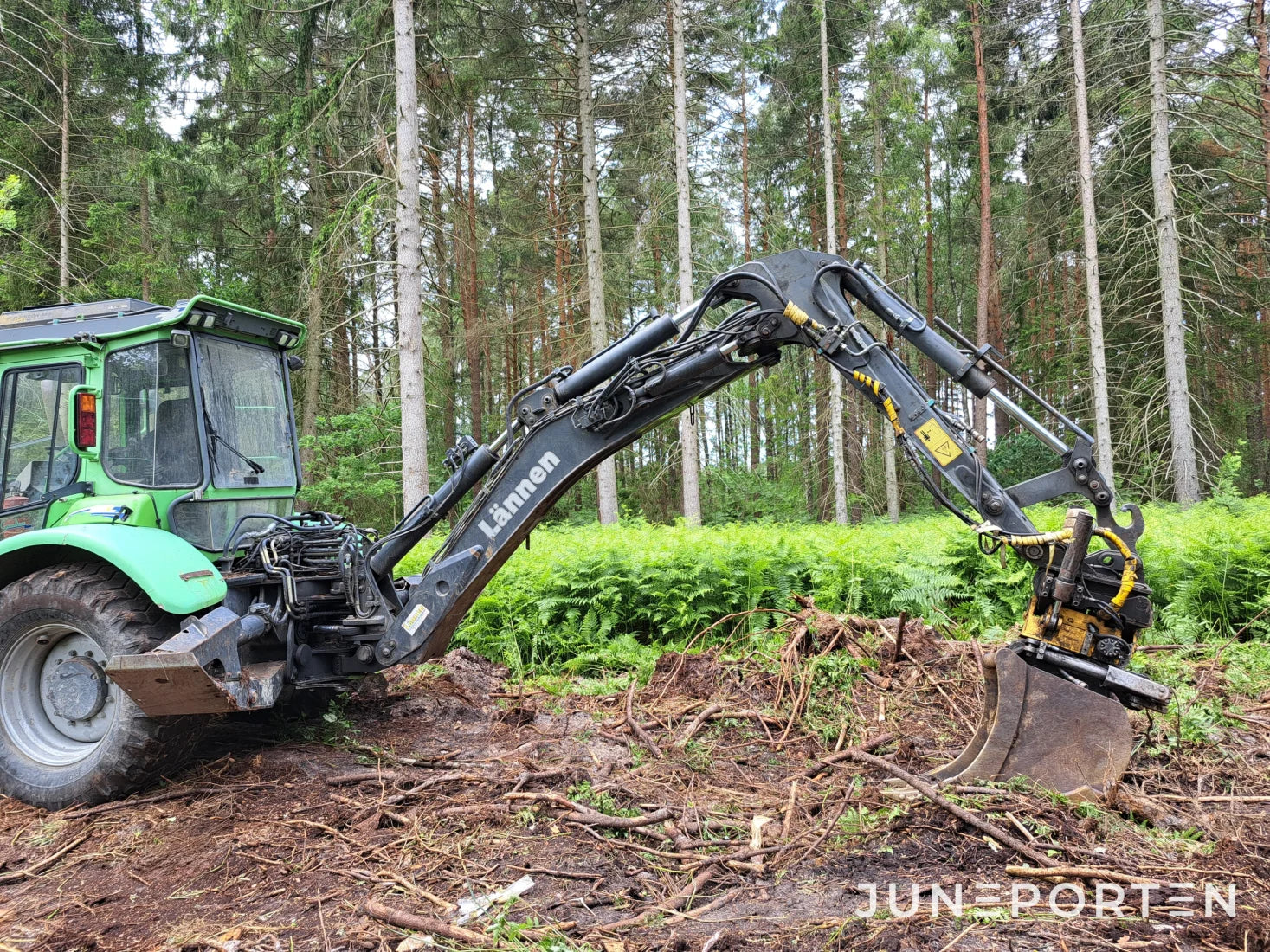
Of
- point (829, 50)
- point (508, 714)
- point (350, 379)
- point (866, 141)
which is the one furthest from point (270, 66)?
point (508, 714)

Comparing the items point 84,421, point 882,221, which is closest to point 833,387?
point 882,221

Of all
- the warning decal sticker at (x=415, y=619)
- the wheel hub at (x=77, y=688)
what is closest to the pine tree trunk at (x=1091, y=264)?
the warning decal sticker at (x=415, y=619)

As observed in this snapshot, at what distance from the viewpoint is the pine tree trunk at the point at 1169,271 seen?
13633 mm

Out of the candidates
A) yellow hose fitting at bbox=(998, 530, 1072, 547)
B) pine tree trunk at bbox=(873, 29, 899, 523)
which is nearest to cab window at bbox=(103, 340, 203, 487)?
yellow hose fitting at bbox=(998, 530, 1072, 547)

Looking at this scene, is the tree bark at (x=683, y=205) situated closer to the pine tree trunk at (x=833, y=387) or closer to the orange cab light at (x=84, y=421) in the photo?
the pine tree trunk at (x=833, y=387)

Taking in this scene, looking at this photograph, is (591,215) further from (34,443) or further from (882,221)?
(34,443)

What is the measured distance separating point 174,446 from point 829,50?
1843 cm

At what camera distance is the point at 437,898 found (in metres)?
3.34

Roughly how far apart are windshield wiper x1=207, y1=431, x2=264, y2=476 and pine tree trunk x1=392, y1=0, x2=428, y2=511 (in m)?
4.66

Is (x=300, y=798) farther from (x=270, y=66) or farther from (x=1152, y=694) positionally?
(x=270, y=66)

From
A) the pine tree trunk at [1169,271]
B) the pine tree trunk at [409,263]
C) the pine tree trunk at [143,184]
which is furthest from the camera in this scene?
the pine tree trunk at [143,184]

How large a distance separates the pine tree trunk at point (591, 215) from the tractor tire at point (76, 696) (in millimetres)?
9898

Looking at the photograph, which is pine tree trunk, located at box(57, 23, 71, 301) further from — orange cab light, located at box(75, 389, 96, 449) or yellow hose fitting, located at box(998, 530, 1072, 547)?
yellow hose fitting, located at box(998, 530, 1072, 547)

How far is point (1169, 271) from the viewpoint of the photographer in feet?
46.0
